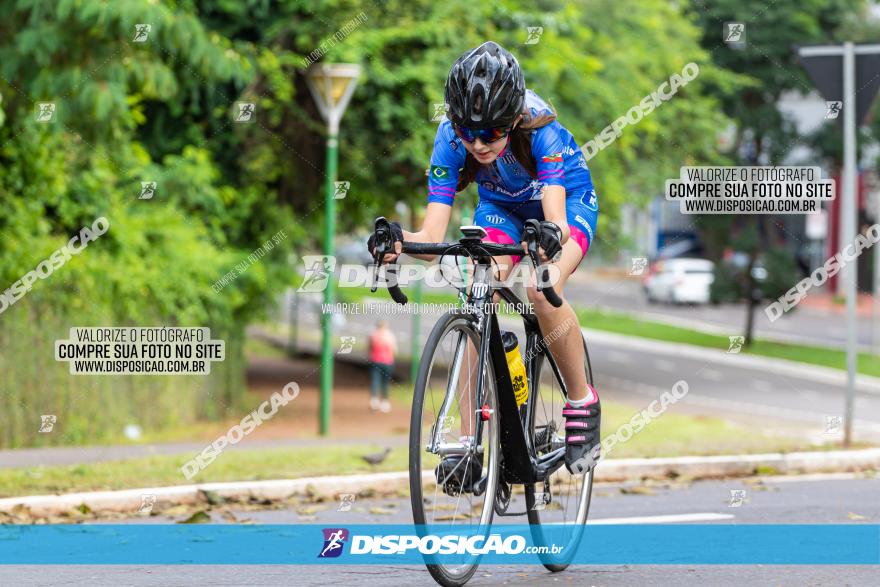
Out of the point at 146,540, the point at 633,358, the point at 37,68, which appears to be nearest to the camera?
the point at 146,540

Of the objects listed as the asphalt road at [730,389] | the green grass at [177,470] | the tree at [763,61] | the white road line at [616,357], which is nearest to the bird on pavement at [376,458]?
the green grass at [177,470]

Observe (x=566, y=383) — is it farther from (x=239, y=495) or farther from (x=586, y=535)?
(x=239, y=495)

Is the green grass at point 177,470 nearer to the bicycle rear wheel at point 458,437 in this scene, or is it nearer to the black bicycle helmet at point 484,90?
the bicycle rear wheel at point 458,437

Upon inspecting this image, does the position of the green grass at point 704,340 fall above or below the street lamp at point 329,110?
below

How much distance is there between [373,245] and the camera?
17.3 ft

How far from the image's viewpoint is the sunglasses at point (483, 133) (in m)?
5.37

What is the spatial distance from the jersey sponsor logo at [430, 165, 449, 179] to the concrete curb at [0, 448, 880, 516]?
7.18ft

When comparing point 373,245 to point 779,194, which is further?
point 779,194

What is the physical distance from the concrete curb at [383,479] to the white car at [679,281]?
1460 inches

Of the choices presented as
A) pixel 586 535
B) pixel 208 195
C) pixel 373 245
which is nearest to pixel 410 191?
pixel 208 195

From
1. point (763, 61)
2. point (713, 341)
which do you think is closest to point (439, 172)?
point (713, 341)

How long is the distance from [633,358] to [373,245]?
1159 inches

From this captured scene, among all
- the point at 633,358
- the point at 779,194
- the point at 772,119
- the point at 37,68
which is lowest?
the point at 633,358

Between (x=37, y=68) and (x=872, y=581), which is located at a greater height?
(x=37, y=68)
